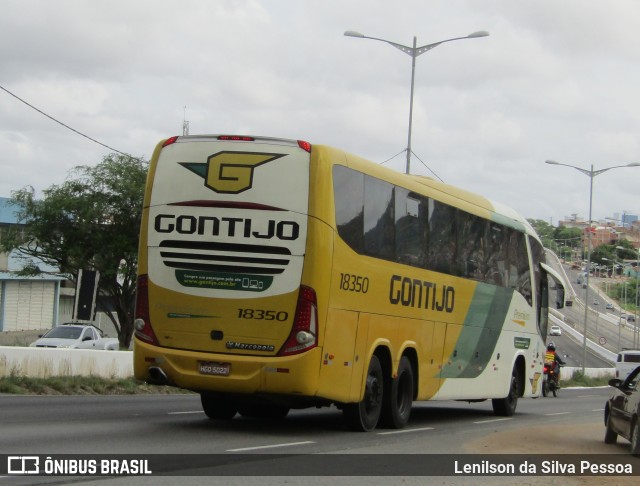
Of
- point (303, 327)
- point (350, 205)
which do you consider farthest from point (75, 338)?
point (303, 327)

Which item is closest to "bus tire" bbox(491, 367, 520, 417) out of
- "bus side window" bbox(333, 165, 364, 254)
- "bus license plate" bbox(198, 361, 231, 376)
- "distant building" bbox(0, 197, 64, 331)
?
"bus side window" bbox(333, 165, 364, 254)

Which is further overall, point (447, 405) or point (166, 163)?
point (447, 405)

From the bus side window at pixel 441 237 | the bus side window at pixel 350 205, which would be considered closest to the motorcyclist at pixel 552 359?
the bus side window at pixel 441 237

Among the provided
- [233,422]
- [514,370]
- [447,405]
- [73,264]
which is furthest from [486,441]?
[73,264]

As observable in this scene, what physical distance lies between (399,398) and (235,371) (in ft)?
12.5

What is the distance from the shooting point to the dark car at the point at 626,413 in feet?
48.4

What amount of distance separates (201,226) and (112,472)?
192 inches

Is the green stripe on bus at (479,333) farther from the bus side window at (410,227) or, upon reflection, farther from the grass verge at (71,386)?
the grass verge at (71,386)

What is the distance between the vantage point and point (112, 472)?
10047 mm

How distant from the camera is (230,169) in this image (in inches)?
569

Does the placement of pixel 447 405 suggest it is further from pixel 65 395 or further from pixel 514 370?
pixel 65 395

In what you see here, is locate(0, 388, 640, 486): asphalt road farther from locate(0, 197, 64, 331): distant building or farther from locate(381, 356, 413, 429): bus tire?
locate(0, 197, 64, 331): distant building

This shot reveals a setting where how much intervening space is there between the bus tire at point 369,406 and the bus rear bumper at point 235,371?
1.73m

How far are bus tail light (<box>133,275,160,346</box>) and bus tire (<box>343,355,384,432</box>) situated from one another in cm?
292
